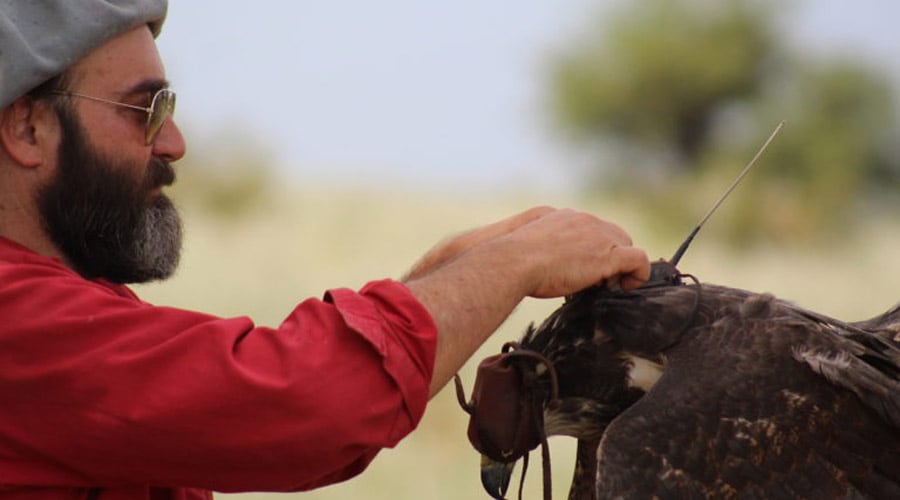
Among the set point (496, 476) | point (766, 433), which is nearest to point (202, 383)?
point (496, 476)

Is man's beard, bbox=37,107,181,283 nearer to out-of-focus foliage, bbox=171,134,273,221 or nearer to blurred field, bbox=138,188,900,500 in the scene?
blurred field, bbox=138,188,900,500

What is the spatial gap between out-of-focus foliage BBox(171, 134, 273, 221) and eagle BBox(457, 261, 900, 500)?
83.9 feet

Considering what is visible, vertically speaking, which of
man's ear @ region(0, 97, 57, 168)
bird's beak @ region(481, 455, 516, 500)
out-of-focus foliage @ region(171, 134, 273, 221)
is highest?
man's ear @ region(0, 97, 57, 168)

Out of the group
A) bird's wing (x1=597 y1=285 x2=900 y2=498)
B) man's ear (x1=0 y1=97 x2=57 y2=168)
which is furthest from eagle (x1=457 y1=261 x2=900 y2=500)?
man's ear (x1=0 y1=97 x2=57 y2=168)

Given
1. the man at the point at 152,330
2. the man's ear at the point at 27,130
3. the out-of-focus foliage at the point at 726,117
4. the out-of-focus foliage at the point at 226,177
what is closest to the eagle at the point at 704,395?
the man at the point at 152,330

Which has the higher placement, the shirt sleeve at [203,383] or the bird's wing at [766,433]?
the shirt sleeve at [203,383]

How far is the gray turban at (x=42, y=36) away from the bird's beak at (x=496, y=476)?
136cm

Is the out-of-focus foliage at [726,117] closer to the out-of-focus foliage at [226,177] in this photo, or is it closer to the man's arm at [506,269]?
the out-of-focus foliage at [226,177]

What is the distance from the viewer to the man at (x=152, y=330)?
9.37 feet

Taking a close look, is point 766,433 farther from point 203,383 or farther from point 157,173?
point 157,173

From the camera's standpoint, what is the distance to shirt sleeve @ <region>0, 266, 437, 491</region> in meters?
2.85

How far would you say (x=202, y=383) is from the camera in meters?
2.85

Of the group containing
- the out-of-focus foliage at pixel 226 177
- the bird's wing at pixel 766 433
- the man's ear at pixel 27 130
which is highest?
the man's ear at pixel 27 130

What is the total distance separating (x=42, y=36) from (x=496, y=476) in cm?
148
